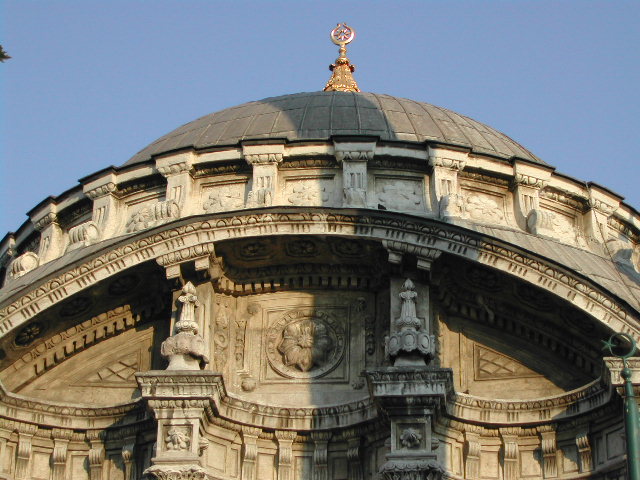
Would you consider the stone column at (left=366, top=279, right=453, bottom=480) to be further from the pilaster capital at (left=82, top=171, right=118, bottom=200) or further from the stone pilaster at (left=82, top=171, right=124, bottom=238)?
the pilaster capital at (left=82, top=171, right=118, bottom=200)

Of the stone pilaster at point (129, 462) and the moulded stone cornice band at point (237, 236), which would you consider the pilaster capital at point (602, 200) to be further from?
the stone pilaster at point (129, 462)

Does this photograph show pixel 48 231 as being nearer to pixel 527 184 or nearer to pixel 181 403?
pixel 181 403

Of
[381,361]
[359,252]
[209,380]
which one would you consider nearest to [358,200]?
[359,252]

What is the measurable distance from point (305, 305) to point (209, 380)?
237 cm

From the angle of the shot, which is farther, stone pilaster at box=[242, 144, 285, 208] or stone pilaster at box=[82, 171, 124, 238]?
stone pilaster at box=[82, 171, 124, 238]

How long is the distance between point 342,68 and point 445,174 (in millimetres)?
7871

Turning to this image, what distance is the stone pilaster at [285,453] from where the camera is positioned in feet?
61.2

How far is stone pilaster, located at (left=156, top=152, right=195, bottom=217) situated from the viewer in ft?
68.5

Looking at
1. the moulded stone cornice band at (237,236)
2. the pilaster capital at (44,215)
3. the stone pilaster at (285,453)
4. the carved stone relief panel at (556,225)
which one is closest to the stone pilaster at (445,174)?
the carved stone relief panel at (556,225)

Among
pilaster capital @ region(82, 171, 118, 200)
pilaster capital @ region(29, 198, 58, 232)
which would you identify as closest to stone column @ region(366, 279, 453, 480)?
pilaster capital @ region(82, 171, 118, 200)

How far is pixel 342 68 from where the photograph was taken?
28141mm

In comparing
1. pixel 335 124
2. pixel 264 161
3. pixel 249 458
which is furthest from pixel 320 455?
pixel 335 124

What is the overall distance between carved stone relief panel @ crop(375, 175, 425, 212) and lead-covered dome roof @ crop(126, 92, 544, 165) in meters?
1.01

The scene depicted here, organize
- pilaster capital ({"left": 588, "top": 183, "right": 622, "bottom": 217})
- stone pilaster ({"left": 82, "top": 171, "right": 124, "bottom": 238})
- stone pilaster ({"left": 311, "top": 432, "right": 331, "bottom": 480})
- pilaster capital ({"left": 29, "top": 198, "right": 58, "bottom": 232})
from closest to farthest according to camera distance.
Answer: stone pilaster ({"left": 311, "top": 432, "right": 331, "bottom": 480}) < stone pilaster ({"left": 82, "top": 171, "right": 124, "bottom": 238}) < pilaster capital ({"left": 588, "top": 183, "right": 622, "bottom": 217}) < pilaster capital ({"left": 29, "top": 198, "right": 58, "bottom": 232})
